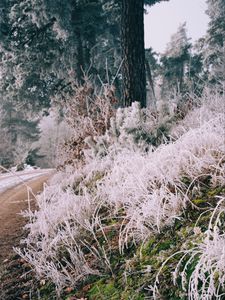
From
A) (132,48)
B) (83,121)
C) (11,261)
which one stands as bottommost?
(11,261)

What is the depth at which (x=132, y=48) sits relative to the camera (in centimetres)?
721

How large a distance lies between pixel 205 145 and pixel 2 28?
436 inches

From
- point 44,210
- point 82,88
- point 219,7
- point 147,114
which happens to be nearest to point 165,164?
point 44,210

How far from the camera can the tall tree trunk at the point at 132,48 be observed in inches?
283

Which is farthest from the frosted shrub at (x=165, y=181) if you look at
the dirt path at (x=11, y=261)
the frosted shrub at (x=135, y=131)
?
the frosted shrub at (x=135, y=131)

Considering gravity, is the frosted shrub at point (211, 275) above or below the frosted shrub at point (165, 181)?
below

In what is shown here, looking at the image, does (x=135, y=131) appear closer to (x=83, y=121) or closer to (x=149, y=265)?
(x=83, y=121)

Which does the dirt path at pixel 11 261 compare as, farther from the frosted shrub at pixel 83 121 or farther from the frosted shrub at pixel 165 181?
the frosted shrub at pixel 83 121

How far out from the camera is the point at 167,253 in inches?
95.8

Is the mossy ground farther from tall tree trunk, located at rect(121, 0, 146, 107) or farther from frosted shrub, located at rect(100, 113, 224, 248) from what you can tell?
tall tree trunk, located at rect(121, 0, 146, 107)

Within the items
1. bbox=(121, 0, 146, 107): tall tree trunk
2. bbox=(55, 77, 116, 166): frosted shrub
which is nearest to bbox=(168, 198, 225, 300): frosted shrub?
bbox=(55, 77, 116, 166): frosted shrub

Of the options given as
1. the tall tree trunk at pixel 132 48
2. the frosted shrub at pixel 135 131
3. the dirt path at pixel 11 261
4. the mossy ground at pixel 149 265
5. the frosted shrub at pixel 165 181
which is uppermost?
the tall tree trunk at pixel 132 48

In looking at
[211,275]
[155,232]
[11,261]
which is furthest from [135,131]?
[211,275]

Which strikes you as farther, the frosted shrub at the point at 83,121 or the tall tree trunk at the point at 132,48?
the tall tree trunk at the point at 132,48
